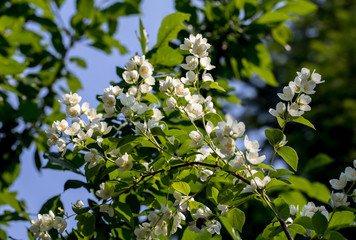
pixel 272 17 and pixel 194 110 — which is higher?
pixel 194 110

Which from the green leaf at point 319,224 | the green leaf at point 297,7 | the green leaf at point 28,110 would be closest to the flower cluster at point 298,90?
the green leaf at point 319,224

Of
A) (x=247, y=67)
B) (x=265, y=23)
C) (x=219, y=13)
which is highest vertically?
(x=219, y=13)

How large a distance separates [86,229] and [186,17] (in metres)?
0.79

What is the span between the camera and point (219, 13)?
5.82 ft

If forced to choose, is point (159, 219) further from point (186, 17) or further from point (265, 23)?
point (265, 23)

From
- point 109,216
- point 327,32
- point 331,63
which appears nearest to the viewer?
point 109,216

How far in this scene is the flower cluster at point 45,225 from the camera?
0.90 metres

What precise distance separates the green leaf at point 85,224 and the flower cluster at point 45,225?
0.04 metres

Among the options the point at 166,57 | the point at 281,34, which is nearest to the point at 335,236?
the point at 166,57

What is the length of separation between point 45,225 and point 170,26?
2.51ft

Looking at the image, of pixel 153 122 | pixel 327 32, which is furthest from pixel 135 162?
pixel 327 32

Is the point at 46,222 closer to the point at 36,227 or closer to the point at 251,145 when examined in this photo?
the point at 36,227

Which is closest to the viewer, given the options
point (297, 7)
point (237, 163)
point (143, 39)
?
point (237, 163)

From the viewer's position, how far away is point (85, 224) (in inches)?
35.4
